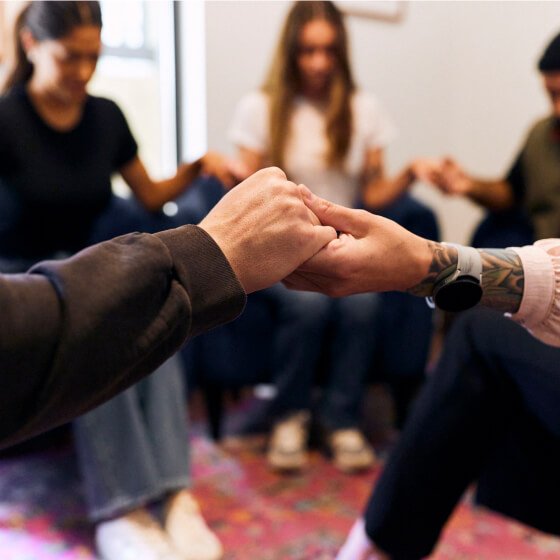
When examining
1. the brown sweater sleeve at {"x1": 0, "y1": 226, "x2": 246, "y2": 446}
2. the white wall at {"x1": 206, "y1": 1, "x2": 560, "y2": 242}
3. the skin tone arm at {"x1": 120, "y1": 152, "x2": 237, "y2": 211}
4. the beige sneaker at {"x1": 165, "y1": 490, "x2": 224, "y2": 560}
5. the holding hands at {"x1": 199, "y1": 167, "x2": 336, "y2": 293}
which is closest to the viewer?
the brown sweater sleeve at {"x1": 0, "y1": 226, "x2": 246, "y2": 446}

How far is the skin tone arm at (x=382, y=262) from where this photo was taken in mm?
614

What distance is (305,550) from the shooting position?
3.29 ft

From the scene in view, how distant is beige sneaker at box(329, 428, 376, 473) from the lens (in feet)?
4.18

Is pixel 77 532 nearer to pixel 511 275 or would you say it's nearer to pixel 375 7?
pixel 511 275

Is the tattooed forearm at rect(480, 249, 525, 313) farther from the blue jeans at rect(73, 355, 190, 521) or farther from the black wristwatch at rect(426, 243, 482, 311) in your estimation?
the blue jeans at rect(73, 355, 190, 521)

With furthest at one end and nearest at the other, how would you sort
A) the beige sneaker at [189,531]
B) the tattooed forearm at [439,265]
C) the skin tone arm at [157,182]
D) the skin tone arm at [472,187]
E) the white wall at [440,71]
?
the skin tone arm at [472,187]
the skin tone arm at [157,182]
the beige sneaker at [189,531]
the white wall at [440,71]
the tattooed forearm at [439,265]

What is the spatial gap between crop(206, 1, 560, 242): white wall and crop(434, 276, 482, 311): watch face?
321 millimetres

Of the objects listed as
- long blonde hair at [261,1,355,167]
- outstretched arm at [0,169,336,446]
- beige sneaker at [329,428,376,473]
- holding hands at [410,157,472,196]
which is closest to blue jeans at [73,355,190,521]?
beige sneaker at [329,428,376,473]

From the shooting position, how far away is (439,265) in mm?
638

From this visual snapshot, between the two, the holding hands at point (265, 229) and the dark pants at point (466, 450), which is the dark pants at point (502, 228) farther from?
the holding hands at point (265, 229)

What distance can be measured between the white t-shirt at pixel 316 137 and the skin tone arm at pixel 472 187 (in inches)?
7.5

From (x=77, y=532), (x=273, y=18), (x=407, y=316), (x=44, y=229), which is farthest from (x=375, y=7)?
(x=77, y=532)

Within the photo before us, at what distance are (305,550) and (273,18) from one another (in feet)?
3.02

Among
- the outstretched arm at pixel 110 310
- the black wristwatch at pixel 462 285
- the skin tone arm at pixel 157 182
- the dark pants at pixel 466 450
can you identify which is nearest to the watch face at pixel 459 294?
the black wristwatch at pixel 462 285
